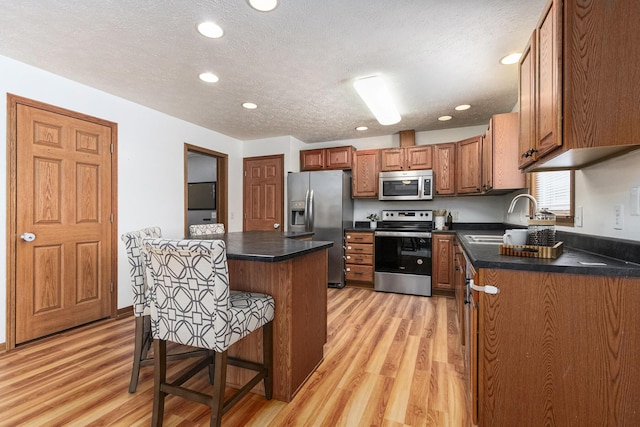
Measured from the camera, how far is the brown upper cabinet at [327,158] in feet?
15.2

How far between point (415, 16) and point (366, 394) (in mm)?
2368

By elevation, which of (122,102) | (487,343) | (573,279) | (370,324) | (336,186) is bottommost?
(370,324)

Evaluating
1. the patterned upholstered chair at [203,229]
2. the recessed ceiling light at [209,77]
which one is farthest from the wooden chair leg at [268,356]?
the recessed ceiling light at [209,77]

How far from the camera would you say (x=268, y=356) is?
1684 millimetres

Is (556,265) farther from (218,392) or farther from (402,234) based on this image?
(402,234)

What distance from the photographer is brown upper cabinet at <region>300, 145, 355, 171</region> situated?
462 centimetres

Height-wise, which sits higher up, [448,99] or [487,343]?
[448,99]

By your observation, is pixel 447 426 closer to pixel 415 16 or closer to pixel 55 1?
pixel 415 16

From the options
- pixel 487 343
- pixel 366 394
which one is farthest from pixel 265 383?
pixel 487 343

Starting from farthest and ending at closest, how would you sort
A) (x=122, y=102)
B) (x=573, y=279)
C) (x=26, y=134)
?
(x=122, y=102) < (x=26, y=134) < (x=573, y=279)

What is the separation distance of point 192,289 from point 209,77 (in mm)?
2124

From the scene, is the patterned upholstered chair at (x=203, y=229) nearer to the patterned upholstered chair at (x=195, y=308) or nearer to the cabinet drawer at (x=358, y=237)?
the patterned upholstered chair at (x=195, y=308)

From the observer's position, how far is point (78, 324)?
Result: 110 inches

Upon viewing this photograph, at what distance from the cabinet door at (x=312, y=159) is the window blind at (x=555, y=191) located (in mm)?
2924
